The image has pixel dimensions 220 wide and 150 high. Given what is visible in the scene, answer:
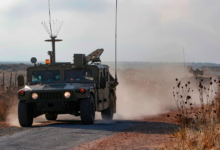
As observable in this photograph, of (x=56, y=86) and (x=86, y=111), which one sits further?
(x=56, y=86)

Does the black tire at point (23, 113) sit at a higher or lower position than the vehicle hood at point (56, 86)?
lower

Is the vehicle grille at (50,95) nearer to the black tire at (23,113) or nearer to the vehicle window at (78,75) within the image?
the black tire at (23,113)

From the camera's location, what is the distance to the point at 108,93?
13430 millimetres

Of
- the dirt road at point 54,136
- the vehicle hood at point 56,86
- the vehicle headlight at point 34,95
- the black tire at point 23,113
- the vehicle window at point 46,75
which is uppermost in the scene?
the vehicle window at point 46,75

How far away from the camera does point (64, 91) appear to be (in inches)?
413

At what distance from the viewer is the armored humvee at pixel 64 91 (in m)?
10.5

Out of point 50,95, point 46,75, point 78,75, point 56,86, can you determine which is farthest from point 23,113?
point 78,75

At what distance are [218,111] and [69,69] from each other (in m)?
4.58

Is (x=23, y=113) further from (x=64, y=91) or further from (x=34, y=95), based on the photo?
(x=64, y=91)

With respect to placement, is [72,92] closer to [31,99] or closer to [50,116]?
[31,99]

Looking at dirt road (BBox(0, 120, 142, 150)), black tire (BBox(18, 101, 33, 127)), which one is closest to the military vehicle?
black tire (BBox(18, 101, 33, 127))

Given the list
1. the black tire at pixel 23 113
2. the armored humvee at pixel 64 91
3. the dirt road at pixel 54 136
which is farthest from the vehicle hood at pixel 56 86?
the dirt road at pixel 54 136

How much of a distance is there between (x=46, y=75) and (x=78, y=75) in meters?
0.97

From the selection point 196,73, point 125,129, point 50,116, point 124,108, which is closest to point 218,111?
point 125,129
